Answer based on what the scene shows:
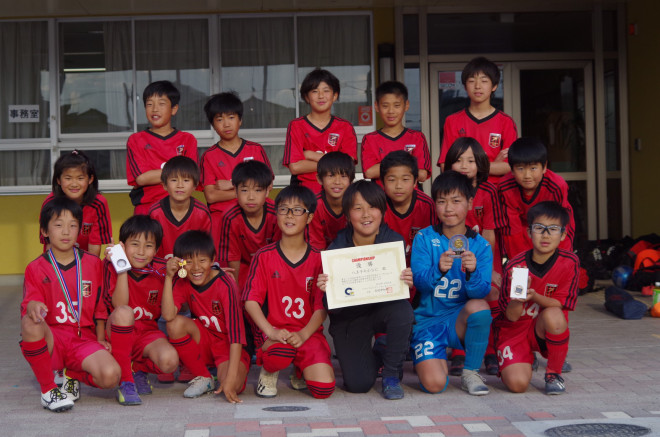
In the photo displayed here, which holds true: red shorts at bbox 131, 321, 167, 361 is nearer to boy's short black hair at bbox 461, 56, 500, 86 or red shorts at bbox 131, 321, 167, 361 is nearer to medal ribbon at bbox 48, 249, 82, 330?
medal ribbon at bbox 48, 249, 82, 330

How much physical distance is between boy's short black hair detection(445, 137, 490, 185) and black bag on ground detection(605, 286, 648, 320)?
2516 millimetres

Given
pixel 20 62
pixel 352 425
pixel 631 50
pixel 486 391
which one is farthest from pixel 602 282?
pixel 20 62

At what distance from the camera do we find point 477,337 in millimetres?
5258

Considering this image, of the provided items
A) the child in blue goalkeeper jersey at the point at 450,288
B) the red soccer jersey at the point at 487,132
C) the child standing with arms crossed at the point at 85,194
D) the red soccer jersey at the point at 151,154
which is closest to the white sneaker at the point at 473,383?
the child in blue goalkeeper jersey at the point at 450,288

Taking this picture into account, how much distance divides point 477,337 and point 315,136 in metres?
2.15

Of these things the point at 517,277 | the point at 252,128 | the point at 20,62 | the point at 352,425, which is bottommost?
the point at 352,425

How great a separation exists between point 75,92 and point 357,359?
657 cm

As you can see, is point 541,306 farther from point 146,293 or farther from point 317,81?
point 146,293

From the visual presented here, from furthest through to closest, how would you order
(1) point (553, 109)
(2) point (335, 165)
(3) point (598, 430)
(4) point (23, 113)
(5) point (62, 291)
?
(1) point (553, 109) → (4) point (23, 113) → (2) point (335, 165) → (5) point (62, 291) → (3) point (598, 430)

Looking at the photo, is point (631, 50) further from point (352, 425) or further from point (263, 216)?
point (352, 425)

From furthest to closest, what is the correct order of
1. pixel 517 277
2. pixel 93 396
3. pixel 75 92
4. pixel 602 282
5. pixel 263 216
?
1. pixel 75 92
2. pixel 602 282
3. pixel 263 216
4. pixel 93 396
5. pixel 517 277

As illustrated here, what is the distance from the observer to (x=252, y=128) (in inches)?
410

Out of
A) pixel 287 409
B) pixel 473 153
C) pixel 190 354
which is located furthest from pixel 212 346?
pixel 473 153

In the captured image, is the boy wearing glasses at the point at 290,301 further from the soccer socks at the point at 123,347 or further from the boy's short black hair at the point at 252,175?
the soccer socks at the point at 123,347
